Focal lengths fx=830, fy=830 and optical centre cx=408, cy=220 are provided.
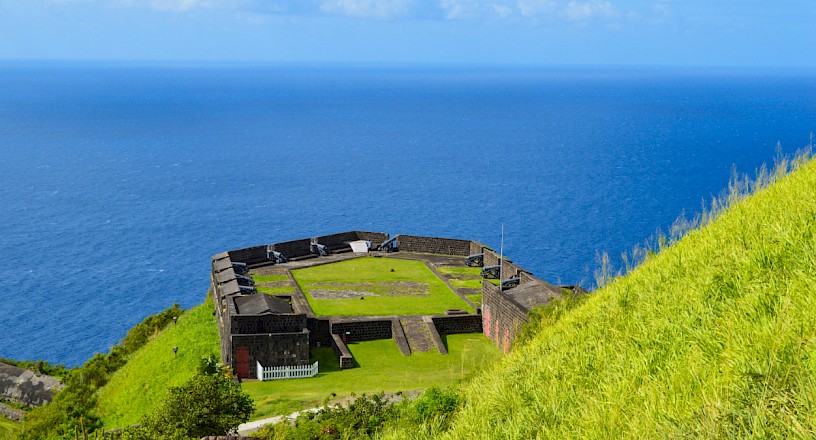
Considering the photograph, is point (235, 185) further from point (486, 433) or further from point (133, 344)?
point (486, 433)

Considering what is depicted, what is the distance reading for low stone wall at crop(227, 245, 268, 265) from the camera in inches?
2056

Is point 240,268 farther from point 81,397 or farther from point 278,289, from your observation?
point 81,397

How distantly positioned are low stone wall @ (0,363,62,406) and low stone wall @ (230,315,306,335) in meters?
14.1

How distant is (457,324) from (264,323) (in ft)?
34.8

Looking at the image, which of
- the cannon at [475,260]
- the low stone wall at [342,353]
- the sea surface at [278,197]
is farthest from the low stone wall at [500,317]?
the sea surface at [278,197]

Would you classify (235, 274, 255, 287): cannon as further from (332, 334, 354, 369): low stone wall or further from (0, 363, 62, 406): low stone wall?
(0, 363, 62, 406): low stone wall

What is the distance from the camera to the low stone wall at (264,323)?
3841 cm

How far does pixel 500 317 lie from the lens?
135 feet

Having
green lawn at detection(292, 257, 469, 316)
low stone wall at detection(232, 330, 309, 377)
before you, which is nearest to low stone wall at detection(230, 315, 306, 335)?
low stone wall at detection(232, 330, 309, 377)

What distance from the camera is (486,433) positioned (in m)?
14.2

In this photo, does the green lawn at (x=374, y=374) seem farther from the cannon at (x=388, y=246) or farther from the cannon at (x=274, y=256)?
the cannon at (x=388, y=246)

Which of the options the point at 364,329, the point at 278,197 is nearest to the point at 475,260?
the point at 364,329

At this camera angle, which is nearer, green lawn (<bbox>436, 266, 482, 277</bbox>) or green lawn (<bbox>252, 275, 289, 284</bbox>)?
green lawn (<bbox>252, 275, 289, 284</bbox>)

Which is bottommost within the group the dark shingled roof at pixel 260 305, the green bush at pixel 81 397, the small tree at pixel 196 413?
the green bush at pixel 81 397
